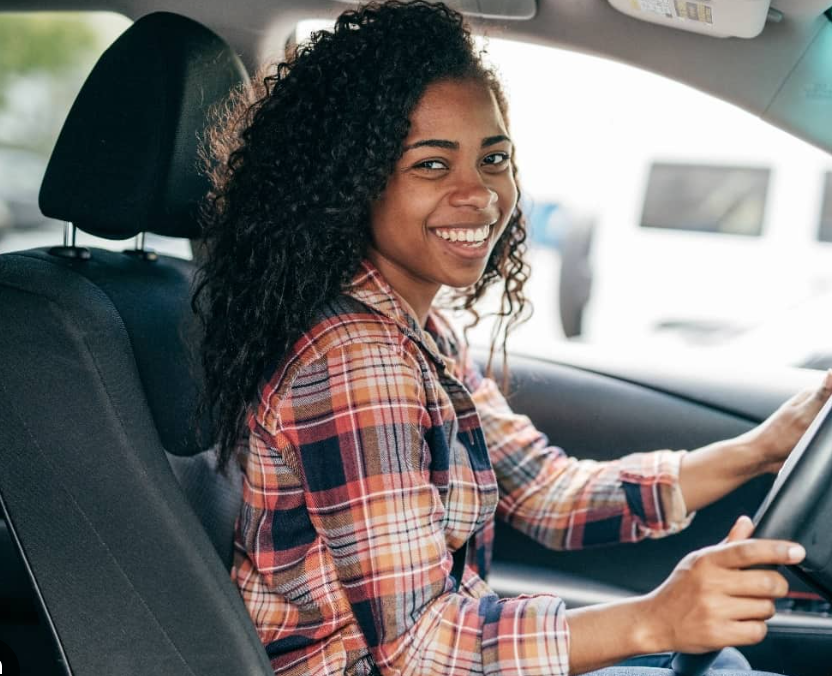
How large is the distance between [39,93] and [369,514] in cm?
207

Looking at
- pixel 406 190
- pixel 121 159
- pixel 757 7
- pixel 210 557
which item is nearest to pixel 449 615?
pixel 210 557

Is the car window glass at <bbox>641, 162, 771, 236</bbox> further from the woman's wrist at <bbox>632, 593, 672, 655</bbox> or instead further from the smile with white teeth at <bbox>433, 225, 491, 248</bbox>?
the woman's wrist at <bbox>632, 593, 672, 655</bbox>

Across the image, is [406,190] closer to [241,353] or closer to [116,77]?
[241,353]

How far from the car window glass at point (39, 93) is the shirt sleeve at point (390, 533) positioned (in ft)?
1.74

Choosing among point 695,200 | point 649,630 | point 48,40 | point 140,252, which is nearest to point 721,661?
point 649,630

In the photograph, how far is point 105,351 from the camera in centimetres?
129

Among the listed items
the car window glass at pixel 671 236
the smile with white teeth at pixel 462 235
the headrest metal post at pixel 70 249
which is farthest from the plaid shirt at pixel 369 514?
the car window glass at pixel 671 236

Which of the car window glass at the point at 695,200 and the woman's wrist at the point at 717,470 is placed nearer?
the woman's wrist at the point at 717,470

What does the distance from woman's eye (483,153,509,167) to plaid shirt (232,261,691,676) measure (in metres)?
0.24


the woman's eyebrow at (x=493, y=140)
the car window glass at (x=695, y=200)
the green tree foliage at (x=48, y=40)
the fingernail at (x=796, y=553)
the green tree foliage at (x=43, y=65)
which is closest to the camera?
the fingernail at (x=796, y=553)

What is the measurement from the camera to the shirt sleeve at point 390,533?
1225mm

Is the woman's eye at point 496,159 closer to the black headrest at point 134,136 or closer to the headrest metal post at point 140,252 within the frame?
the black headrest at point 134,136

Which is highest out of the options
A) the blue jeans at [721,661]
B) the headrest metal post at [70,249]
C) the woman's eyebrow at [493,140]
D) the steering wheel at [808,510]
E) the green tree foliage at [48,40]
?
the green tree foliage at [48,40]

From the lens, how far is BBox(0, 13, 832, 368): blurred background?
191cm
